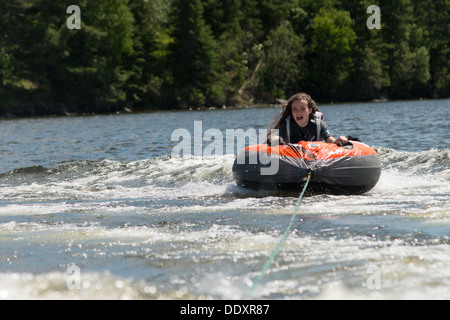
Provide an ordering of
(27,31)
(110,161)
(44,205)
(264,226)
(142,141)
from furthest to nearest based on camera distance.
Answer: (27,31)
(142,141)
(110,161)
(44,205)
(264,226)

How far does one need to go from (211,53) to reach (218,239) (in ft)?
162

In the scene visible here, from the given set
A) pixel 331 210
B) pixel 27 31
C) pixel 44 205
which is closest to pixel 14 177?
pixel 44 205

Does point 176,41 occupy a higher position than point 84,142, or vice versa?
point 176,41

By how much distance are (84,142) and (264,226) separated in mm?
14518

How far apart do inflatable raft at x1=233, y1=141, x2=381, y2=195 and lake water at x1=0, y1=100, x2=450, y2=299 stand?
0.87 feet

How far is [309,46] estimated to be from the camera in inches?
2397

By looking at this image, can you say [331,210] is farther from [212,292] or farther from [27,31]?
[27,31]

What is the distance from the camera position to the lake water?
4246 millimetres

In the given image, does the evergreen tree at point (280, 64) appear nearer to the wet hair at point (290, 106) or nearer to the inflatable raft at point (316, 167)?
the wet hair at point (290, 106)

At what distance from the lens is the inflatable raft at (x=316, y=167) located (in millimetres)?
8250

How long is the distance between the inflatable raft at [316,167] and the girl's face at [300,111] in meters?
0.52

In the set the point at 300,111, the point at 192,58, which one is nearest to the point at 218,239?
the point at 300,111

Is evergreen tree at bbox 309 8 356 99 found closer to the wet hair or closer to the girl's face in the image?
the wet hair

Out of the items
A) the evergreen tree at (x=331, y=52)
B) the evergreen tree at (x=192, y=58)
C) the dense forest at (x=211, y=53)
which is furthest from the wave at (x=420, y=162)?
the evergreen tree at (x=331, y=52)
